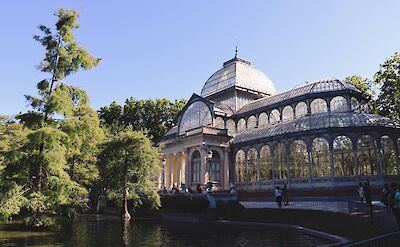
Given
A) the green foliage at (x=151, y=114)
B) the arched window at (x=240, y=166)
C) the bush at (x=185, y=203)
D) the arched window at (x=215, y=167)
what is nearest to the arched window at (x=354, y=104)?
the arched window at (x=240, y=166)

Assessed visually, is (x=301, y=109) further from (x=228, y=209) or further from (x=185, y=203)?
(x=185, y=203)

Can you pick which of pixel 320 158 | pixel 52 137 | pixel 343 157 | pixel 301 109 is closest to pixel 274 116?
pixel 301 109

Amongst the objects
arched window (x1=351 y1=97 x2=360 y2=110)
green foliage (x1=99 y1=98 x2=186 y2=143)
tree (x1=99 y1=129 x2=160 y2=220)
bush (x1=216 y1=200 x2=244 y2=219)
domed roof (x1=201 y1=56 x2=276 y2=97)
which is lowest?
bush (x1=216 y1=200 x2=244 y2=219)

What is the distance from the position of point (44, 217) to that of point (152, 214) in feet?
48.2

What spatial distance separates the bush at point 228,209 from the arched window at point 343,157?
9.20 meters

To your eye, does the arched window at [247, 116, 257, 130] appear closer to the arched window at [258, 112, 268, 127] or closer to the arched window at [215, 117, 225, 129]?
the arched window at [258, 112, 268, 127]

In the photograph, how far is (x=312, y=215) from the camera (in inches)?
801

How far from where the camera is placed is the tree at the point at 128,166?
89.8ft

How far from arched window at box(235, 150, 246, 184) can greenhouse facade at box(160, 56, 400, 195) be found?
0.36 feet

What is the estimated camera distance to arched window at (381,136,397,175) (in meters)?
27.8

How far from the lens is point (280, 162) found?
3195cm

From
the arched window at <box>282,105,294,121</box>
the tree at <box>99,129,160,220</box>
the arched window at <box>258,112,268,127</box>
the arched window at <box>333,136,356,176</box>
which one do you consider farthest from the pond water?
the arched window at <box>258,112,268,127</box>

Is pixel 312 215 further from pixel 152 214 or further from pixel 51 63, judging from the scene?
pixel 51 63

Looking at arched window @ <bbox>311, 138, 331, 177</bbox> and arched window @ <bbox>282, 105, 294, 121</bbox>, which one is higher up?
arched window @ <bbox>282, 105, 294, 121</bbox>
